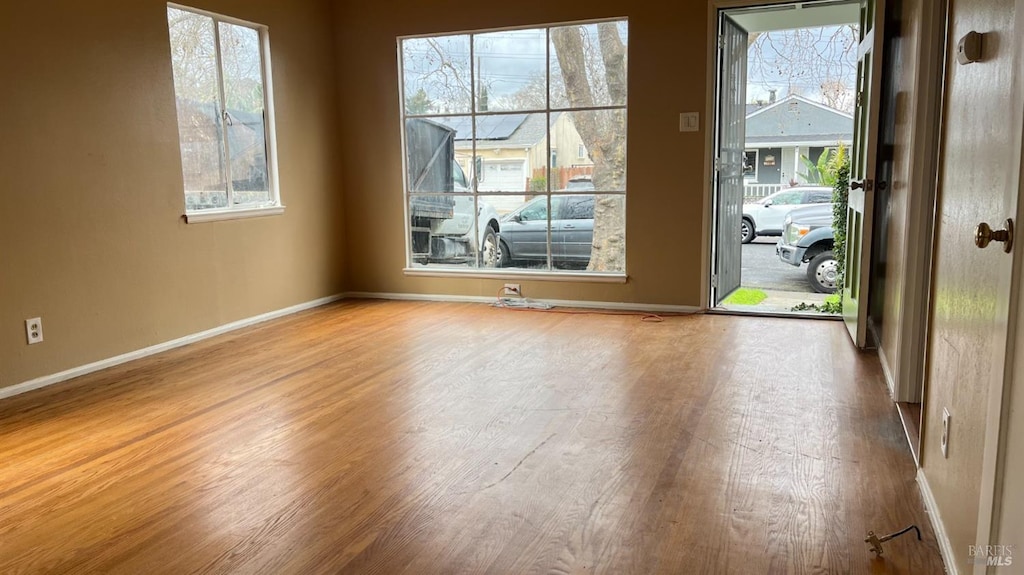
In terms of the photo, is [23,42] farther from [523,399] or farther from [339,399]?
[523,399]

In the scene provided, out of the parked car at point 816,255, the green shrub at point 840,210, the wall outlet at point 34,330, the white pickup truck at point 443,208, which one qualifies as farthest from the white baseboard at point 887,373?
the wall outlet at point 34,330

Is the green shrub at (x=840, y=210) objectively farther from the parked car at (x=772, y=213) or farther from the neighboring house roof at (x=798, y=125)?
the neighboring house roof at (x=798, y=125)

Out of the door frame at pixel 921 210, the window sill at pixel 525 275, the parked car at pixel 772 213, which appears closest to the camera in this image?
the door frame at pixel 921 210

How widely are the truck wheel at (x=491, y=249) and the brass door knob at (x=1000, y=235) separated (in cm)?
441

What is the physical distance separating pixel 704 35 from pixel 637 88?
0.55 metres

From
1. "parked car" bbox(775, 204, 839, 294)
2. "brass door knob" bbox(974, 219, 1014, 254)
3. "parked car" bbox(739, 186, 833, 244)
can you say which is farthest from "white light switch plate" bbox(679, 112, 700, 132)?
"parked car" bbox(739, 186, 833, 244)

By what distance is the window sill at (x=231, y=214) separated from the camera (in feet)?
14.9

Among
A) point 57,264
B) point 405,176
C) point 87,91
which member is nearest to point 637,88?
point 405,176

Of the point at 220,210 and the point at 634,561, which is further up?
the point at 220,210

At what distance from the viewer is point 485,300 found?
5.73m

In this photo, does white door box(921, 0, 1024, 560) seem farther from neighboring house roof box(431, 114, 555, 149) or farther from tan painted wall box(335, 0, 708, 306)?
neighboring house roof box(431, 114, 555, 149)

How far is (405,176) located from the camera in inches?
230

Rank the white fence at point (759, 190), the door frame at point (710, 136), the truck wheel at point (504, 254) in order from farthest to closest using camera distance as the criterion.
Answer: the white fence at point (759, 190), the truck wheel at point (504, 254), the door frame at point (710, 136)

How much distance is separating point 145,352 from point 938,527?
13.3 ft
